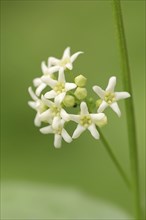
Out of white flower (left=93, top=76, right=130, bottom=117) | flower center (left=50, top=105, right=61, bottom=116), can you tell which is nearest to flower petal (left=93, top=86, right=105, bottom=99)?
white flower (left=93, top=76, right=130, bottom=117)

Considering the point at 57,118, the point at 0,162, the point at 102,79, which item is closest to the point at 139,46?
the point at 102,79

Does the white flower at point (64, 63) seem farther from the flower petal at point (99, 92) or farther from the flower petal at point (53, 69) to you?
the flower petal at point (99, 92)

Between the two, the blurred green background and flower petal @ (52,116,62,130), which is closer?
flower petal @ (52,116,62,130)

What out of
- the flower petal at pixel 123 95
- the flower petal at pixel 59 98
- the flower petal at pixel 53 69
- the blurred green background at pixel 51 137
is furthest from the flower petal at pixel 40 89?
the blurred green background at pixel 51 137

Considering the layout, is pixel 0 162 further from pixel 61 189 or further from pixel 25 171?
pixel 61 189

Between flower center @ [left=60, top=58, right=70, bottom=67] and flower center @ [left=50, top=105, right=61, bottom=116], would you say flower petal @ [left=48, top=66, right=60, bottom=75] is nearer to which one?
flower center @ [left=60, top=58, right=70, bottom=67]

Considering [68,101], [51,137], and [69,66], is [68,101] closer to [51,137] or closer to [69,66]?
[69,66]

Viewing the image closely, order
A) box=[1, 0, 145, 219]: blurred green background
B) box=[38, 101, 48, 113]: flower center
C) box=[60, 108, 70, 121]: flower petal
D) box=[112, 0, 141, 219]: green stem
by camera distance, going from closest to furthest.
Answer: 1. box=[112, 0, 141, 219]: green stem
2. box=[60, 108, 70, 121]: flower petal
3. box=[38, 101, 48, 113]: flower center
4. box=[1, 0, 145, 219]: blurred green background

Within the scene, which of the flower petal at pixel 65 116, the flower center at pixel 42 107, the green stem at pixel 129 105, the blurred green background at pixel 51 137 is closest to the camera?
the green stem at pixel 129 105
